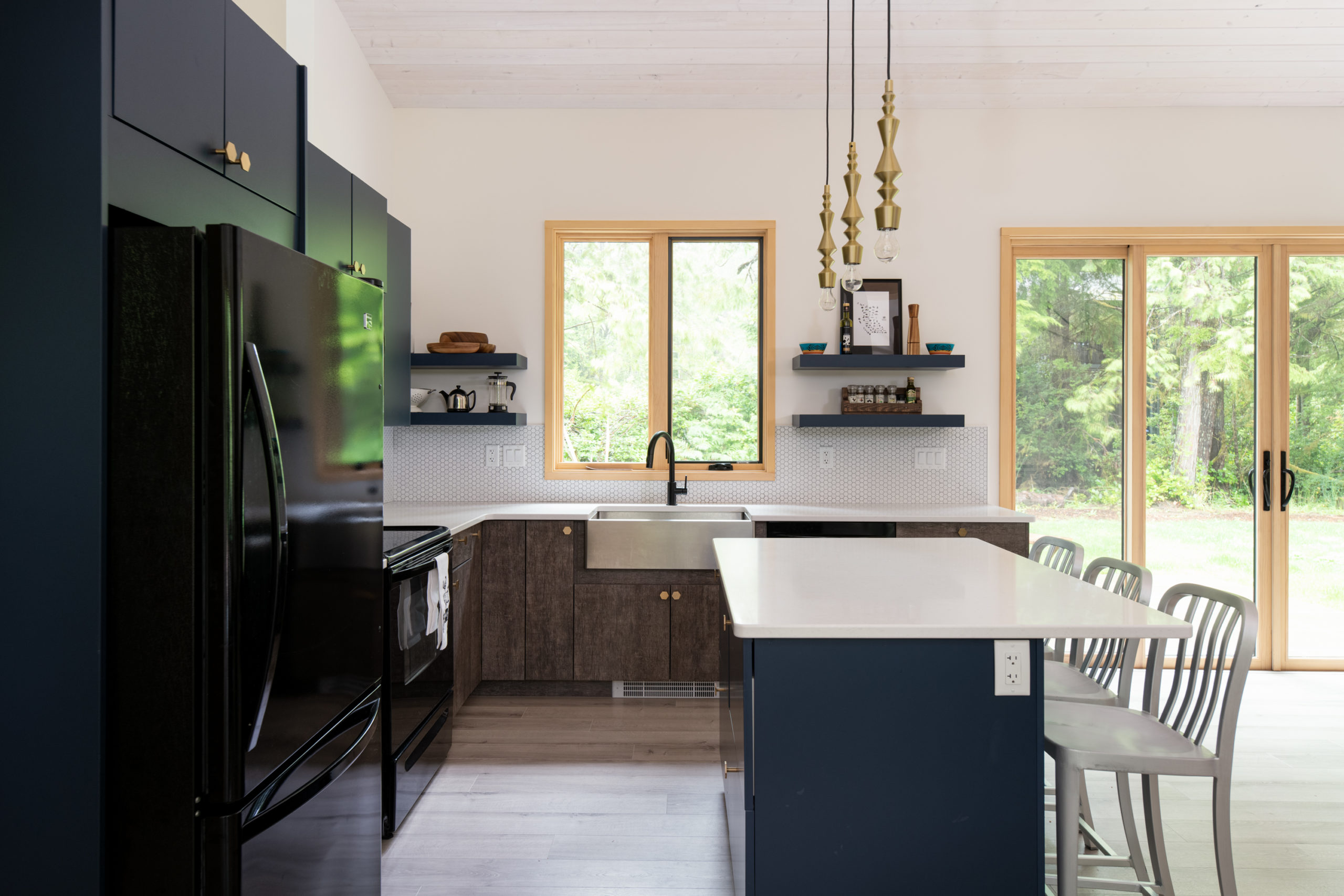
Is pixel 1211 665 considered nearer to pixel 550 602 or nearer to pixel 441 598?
pixel 441 598

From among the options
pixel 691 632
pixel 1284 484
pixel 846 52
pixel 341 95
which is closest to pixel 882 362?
pixel 846 52

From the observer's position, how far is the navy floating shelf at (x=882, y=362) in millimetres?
3854

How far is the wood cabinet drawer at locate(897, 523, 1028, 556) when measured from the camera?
3.52 metres

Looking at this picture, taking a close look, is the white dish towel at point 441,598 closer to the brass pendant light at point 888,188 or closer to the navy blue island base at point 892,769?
the navy blue island base at point 892,769

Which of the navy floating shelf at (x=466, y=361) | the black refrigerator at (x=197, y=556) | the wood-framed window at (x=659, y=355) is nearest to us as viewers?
the black refrigerator at (x=197, y=556)

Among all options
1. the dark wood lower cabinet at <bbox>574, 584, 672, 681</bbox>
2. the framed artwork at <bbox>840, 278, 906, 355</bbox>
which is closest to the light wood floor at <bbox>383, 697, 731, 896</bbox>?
the dark wood lower cabinet at <bbox>574, 584, 672, 681</bbox>

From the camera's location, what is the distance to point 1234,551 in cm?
411

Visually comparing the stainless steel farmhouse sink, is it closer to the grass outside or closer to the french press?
the french press

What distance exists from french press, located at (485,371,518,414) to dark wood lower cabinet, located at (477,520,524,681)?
74 cm

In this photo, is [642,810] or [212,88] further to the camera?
[642,810]

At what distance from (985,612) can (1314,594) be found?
3.66 metres

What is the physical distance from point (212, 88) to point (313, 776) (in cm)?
155

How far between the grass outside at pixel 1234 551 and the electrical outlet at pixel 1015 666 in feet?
9.51

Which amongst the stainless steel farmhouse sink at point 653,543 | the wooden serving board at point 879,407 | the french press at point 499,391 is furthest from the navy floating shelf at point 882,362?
the french press at point 499,391
